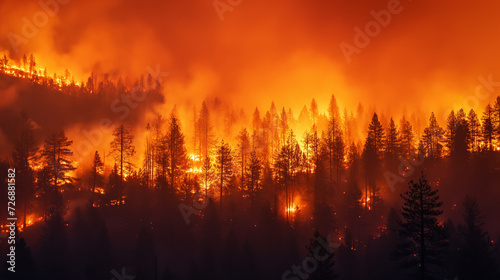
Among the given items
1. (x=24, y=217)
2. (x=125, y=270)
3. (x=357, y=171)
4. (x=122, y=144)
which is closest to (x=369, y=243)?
(x=357, y=171)

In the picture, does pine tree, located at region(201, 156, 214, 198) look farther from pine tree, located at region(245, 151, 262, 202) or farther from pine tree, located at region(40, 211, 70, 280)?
pine tree, located at region(40, 211, 70, 280)

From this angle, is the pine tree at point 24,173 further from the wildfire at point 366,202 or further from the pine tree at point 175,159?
the wildfire at point 366,202

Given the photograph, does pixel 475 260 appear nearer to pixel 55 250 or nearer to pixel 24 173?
pixel 55 250

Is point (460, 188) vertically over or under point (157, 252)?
over

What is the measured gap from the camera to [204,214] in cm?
5234

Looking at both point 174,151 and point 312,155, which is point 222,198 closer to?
point 174,151

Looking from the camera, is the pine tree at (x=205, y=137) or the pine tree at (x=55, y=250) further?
the pine tree at (x=205, y=137)

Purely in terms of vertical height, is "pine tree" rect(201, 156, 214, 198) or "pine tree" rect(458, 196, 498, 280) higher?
"pine tree" rect(201, 156, 214, 198)

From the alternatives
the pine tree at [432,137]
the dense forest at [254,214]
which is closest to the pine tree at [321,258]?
the dense forest at [254,214]

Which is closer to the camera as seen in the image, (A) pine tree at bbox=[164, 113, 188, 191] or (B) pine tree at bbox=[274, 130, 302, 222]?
(B) pine tree at bbox=[274, 130, 302, 222]

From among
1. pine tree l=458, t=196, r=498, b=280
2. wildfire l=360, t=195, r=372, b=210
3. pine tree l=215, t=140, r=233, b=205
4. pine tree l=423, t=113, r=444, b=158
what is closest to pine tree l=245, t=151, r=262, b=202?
pine tree l=215, t=140, r=233, b=205

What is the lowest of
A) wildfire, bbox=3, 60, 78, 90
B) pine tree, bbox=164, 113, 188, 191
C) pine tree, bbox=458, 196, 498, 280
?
pine tree, bbox=458, 196, 498, 280

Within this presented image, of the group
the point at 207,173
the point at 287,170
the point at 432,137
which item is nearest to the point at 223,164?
the point at 207,173

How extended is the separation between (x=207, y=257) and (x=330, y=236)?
60.1 feet
